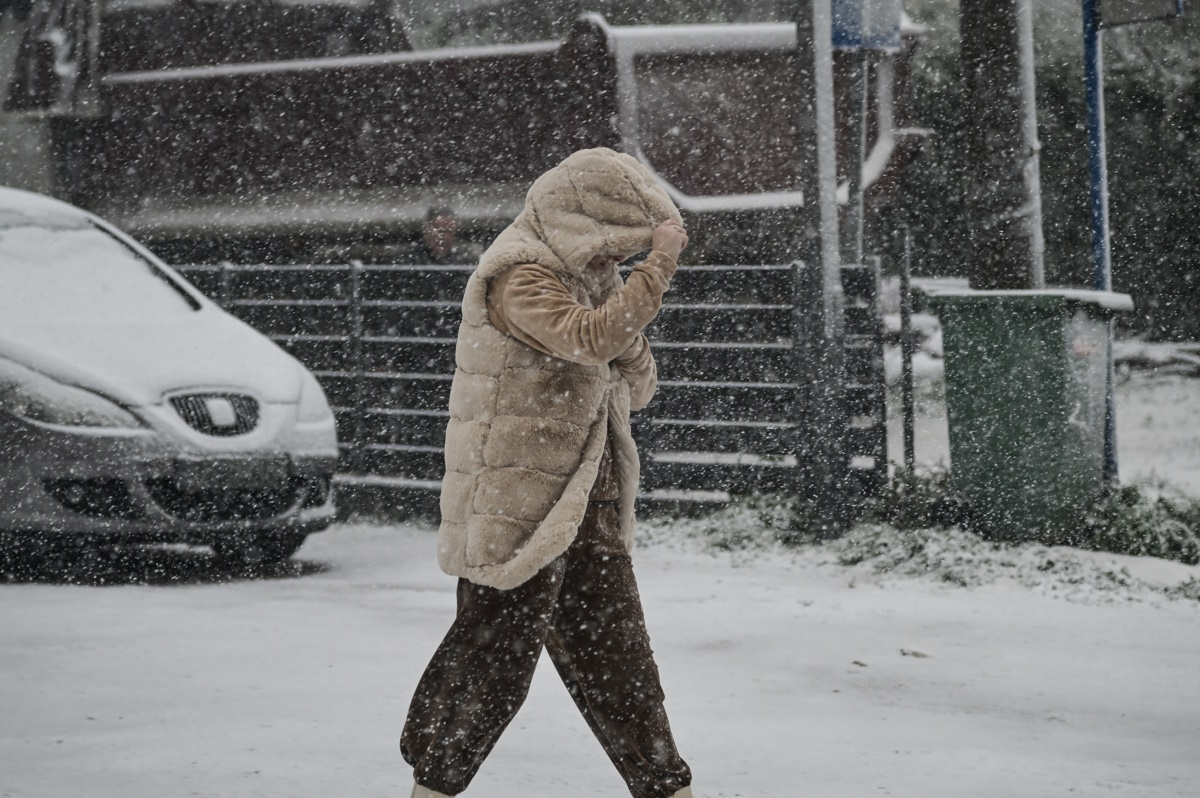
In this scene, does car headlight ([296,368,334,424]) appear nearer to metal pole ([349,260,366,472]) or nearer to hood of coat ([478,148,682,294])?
metal pole ([349,260,366,472])

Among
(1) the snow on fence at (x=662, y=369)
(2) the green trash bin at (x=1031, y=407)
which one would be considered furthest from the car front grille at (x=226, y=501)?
(2) the green trash bin at (x=1031, y=407)

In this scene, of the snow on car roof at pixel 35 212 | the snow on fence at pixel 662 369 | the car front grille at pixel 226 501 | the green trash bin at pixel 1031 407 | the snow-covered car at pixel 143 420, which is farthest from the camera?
the snow on fence at pixel 662 369

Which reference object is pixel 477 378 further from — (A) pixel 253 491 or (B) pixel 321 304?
(B) pixel 321 304

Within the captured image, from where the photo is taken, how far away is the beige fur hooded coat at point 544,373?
3.40 m

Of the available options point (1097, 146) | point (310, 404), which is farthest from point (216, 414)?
point (1097, 146)

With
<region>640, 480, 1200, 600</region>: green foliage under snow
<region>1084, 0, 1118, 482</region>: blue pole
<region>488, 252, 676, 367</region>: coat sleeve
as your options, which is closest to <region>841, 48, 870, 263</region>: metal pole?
<region>1084, 0, 1118, 482</region>: blue pole

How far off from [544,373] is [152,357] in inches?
161

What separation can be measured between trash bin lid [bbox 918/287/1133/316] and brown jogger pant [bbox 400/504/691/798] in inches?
172

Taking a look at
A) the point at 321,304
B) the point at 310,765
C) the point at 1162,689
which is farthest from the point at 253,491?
the point at 1162,689

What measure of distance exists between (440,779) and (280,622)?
9.75 ft

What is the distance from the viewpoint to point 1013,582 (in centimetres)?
686

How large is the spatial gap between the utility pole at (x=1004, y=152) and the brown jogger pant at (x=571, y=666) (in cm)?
496

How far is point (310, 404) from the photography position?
7.53 metres

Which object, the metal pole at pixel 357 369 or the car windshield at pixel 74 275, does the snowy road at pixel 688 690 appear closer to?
the car windshield at pixel 74 275
